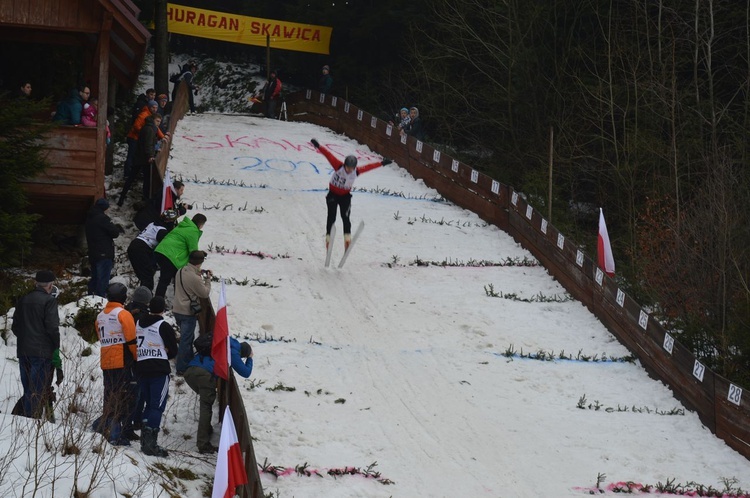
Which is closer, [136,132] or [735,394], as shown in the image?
[735,394]

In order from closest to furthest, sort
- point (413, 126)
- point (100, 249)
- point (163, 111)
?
point (100, 249) → point (163, 111) → point (413, 126)

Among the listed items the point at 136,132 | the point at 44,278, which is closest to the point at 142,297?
the point at 44,278

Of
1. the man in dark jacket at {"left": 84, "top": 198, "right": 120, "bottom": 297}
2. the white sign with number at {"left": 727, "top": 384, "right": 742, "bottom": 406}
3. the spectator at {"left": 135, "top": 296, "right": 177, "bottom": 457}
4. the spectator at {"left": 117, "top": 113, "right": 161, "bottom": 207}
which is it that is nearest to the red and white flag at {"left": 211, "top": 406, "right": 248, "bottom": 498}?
the spectator at {"left": 135, "top": 296, "right": 177, "bottom": 457}

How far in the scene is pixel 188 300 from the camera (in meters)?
12.3

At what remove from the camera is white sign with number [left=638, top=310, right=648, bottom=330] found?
A: 1480 centimetres

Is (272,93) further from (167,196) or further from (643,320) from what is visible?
(643,320)

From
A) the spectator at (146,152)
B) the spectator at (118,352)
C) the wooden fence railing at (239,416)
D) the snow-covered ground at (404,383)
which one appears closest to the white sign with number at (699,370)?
the snow-covered ground at (404,383)

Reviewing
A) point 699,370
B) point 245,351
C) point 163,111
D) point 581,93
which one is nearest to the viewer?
point 245,351

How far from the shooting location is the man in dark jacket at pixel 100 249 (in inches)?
557

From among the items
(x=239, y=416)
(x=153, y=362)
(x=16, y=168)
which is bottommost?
(x=239, y=416)

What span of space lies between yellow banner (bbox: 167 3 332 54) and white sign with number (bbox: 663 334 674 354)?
23.7 meters

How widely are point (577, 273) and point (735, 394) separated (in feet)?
15.2

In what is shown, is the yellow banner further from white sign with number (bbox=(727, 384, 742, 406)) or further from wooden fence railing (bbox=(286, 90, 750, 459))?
white sign with number (bbox=(727, 384, 742, 406))

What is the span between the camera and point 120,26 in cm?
1706
